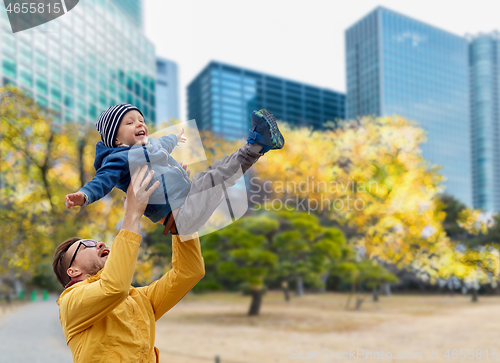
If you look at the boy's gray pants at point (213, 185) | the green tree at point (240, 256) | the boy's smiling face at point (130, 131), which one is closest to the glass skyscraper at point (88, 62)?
the green tree at point (240, 256)

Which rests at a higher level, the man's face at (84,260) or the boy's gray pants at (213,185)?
the boy's gray pants at (213,185)

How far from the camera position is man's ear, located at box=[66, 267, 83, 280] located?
3.27ft

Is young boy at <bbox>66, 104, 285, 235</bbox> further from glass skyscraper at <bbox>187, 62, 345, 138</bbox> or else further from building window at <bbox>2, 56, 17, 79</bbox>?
glass skyscraper at <bbox>187, 62, 345, 138</bbox>

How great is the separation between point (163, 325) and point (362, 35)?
83.2 ft

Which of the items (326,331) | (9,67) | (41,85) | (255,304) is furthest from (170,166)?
(41,85)

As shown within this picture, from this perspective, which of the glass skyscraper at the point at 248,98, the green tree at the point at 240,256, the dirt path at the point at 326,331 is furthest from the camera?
the glass skyscraper at the point at 248,98

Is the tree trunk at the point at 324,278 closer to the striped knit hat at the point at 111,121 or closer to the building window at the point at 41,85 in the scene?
the striped knit hat at the point at 111,121

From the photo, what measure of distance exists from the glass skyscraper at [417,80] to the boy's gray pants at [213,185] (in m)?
29.5

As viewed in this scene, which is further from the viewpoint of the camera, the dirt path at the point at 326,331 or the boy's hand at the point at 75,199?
the dirt path at the point at 326,331

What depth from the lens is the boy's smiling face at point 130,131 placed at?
0.88 m

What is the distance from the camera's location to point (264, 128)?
0.80 metres

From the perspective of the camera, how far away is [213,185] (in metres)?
0.83

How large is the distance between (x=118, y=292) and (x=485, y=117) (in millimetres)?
40668

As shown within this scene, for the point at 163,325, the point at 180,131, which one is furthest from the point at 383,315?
the point at 180,131
